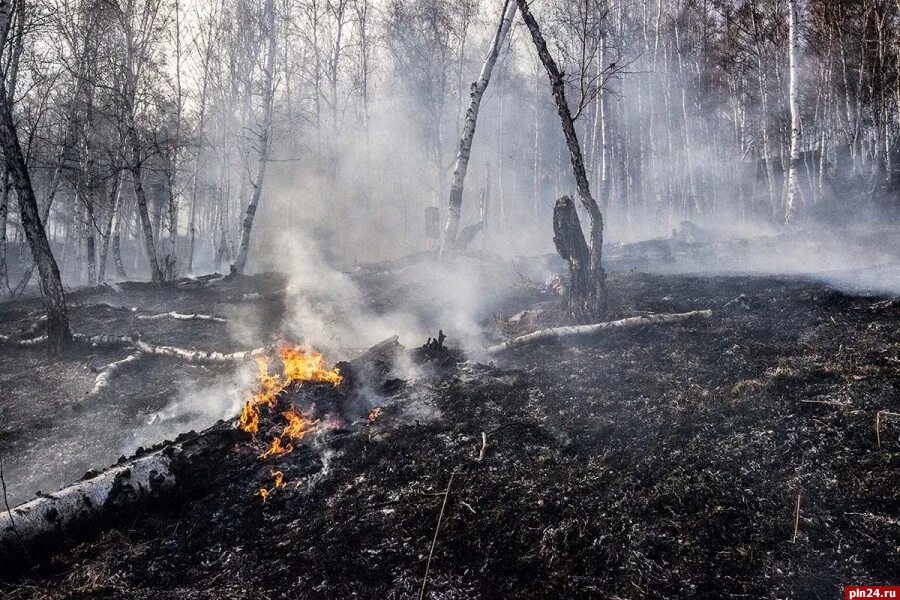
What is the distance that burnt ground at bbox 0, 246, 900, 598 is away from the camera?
8.64ft

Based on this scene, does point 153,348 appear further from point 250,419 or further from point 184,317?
point 250,419

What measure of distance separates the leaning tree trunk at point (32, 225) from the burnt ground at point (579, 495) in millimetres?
3363

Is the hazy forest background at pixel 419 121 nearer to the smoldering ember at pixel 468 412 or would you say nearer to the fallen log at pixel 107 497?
the smoldering ember at pixel 468 412

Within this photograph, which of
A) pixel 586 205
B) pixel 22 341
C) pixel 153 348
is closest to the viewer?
pixel 586 205

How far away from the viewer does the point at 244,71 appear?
22078mm

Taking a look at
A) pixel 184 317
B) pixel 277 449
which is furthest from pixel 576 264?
pixel 184 317

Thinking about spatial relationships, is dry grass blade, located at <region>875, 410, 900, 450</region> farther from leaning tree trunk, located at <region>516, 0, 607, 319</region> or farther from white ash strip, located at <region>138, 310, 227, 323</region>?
white ash strip, located at <region>138, 310, 227, 323</region>

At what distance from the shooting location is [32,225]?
789cm

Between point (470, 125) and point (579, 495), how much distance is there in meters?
10.1

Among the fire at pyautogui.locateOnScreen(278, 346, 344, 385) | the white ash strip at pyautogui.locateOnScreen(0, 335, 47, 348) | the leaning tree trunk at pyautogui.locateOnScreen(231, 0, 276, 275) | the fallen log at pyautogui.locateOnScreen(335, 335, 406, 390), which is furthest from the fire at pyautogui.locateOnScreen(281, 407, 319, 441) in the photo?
the leaning tree trunk at pyautogui.locateOnScreen(231, 0, 276, 275)

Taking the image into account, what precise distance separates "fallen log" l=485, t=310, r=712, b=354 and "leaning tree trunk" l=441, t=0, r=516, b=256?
583 cm

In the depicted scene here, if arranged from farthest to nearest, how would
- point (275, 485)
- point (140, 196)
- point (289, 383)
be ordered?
point (140, 196)
point (289, 383)
point (275, 485)

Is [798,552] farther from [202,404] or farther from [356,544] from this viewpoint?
[202,404]

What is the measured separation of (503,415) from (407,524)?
6.10ft
